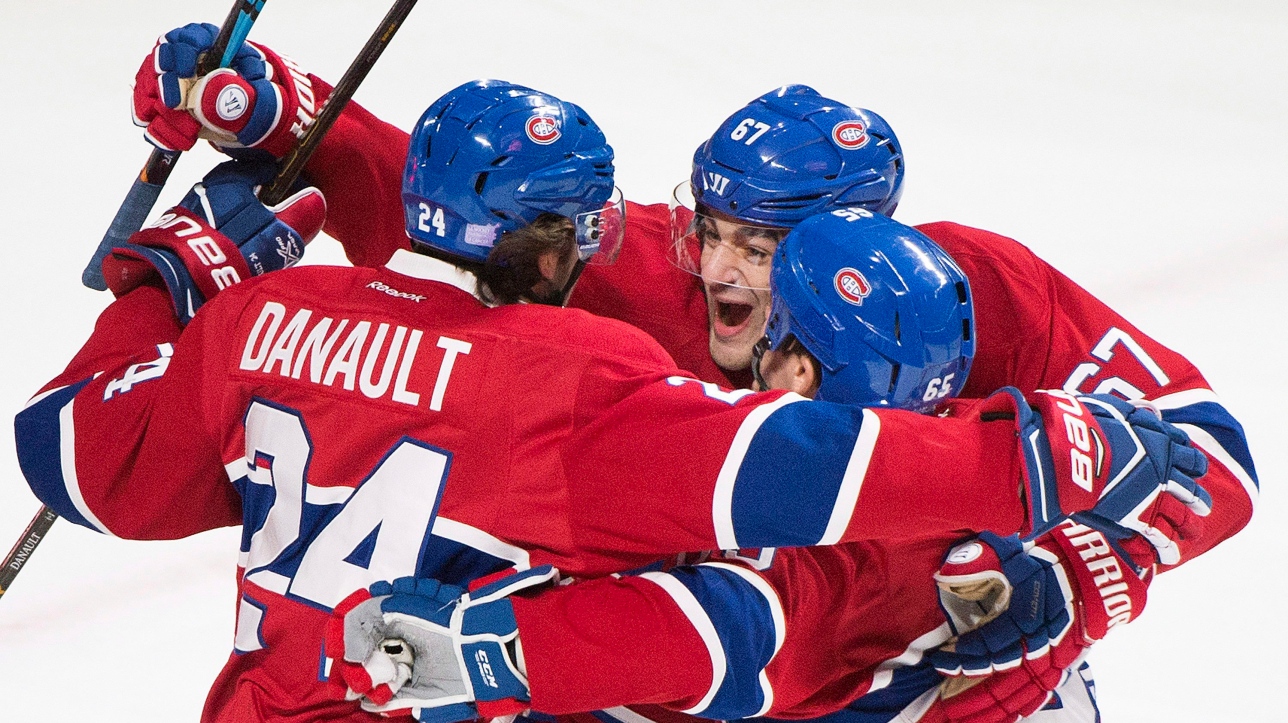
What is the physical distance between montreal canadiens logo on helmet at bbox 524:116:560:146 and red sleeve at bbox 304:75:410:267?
1.00 meters

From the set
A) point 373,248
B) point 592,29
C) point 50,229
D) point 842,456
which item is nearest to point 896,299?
point 842,456

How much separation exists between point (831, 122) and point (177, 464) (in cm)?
138

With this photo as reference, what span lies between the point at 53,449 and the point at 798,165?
54.7 inches

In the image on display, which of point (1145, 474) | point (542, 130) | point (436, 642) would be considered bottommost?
point (436, 642)

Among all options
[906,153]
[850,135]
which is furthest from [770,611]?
[906,153]

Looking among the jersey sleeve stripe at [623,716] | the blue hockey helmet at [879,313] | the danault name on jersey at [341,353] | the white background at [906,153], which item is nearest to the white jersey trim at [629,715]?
the jersey sleeve stripe at [623,716]

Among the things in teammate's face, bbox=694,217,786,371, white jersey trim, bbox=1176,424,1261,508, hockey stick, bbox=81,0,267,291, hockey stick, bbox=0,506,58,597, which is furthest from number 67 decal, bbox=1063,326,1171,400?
hockey stick, bbox=0,506,58,597

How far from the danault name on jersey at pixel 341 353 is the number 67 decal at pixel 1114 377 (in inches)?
47.9

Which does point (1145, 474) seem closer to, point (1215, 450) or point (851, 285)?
point (851, 285)

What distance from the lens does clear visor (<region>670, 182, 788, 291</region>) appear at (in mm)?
2900

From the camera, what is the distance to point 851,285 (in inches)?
86.4

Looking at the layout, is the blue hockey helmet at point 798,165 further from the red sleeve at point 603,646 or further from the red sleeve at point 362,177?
the red sleeve at point 603,646

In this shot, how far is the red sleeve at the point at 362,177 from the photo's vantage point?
3166 millimetres

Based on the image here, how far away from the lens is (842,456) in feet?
5.97
